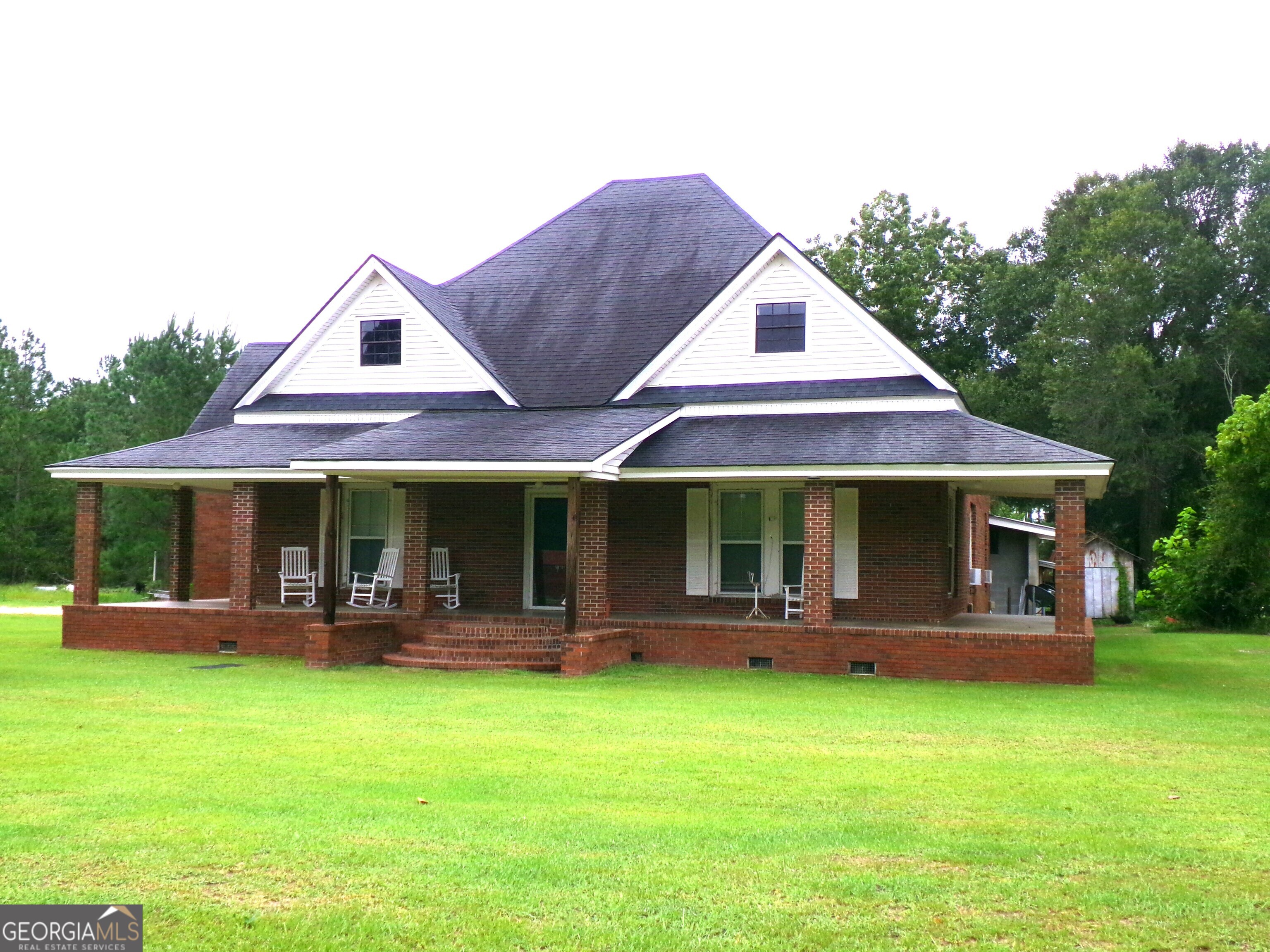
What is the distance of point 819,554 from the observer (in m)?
16.8

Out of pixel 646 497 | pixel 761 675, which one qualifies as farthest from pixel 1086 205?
pixel 761 675

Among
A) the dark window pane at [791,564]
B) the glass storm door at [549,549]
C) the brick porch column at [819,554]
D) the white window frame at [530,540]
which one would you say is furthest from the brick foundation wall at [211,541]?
the brick porch column at [819,554]

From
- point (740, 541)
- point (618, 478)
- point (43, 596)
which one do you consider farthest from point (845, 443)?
point (43, 596)

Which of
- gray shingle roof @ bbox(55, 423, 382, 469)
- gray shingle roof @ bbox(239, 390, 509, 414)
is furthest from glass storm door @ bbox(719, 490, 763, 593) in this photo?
gray shingle roof @ bbox(55, 423, 382, 469)

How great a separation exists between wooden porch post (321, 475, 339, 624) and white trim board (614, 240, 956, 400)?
5.07 meters

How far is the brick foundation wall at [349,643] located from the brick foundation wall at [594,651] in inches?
115

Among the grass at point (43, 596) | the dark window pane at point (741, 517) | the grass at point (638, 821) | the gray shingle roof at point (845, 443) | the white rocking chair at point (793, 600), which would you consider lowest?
the grass at point (638, 821)

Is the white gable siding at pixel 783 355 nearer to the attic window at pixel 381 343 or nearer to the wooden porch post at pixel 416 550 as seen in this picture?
the wooden porch post at pixel 416 550

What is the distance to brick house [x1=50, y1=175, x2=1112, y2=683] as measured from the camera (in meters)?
16.4

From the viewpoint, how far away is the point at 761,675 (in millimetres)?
16016

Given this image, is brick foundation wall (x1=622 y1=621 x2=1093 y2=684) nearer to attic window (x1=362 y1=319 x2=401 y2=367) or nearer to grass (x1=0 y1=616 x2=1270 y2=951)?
grass (x1=0 y1=616 x2=1270 y2=951)

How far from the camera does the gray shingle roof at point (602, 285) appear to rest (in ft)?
67.9

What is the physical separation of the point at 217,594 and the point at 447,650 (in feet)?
37.5

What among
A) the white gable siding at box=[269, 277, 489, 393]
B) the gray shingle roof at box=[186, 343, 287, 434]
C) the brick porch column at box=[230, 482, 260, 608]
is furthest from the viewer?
Answer: the gray shingle roof at box=[186, 343, 287, 434]
